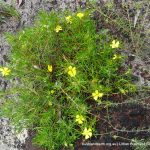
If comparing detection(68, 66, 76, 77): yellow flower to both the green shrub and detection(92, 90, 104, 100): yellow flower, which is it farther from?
detection(92, 90, 104, 100): yellow flower

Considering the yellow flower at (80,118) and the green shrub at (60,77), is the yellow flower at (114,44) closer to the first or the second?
the green shrub at (60,77)

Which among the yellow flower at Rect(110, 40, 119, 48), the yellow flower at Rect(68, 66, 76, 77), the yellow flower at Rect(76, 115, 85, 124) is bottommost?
the yellow flower at Rect(76, 115, 85, 124)

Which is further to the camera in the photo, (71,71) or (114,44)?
(114,44)

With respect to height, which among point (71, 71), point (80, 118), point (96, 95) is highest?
point (71, 71)

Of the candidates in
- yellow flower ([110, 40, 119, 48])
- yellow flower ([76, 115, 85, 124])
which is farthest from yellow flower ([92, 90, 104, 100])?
yellow flower ([110, 40, 119, 48])

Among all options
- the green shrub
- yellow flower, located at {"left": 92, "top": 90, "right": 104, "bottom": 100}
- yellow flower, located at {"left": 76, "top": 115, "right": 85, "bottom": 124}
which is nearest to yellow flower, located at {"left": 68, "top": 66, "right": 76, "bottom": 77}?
the green shrub

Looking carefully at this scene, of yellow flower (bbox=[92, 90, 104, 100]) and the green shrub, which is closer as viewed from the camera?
yellow flower (bbox=[92, 90, 104, 100])

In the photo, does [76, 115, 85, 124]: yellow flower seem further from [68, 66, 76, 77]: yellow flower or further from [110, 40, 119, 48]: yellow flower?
[110, 40, 119, 48]: yellow flower

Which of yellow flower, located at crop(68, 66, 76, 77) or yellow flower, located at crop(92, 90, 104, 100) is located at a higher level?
yellow flower, located at crop(68, 66, 76, 77)

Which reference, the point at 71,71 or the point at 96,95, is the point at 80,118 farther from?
the point at 71,71

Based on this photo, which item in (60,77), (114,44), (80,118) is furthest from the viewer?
(60,77)

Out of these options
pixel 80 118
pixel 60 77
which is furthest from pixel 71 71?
pixel 80 118
